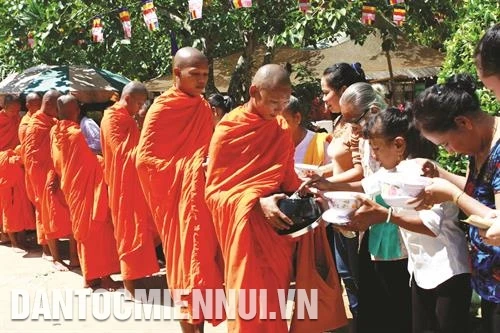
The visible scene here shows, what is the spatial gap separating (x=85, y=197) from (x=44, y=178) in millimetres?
1177

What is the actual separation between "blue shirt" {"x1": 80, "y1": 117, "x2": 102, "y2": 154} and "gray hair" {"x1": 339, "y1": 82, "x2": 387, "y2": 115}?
3.66 meters

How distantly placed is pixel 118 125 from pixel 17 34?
493cm

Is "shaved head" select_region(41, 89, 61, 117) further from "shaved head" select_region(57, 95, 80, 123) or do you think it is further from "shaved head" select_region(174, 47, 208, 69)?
"shaved head" select_region(174, 47, 208, 69)

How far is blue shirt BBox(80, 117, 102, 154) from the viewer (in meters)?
6.48

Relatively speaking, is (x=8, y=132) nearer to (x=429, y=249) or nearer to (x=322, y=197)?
(x=322, y=197)

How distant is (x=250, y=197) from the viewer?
3139 millimetres

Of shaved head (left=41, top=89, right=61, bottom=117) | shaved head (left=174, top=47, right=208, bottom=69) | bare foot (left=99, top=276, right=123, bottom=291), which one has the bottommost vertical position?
bare foot (left=99, top=276, right=123, bottom=291)

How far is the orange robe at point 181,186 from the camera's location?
3.85 metres

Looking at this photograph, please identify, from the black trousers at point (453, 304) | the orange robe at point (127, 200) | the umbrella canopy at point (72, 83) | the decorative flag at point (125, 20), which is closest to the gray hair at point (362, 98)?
the black trousers at point (453, 304)

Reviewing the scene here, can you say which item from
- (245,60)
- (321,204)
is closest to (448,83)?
(321,204)

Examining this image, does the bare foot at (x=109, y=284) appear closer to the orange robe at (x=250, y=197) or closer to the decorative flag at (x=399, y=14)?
the orange robe at (x=250, y=197)

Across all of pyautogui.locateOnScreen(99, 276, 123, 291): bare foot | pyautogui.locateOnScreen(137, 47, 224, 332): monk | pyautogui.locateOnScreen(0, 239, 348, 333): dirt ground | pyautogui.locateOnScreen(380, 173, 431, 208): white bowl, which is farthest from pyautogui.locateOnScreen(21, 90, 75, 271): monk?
pyautogui.locateOnScreen(380, 173, 431, 208): white bowl

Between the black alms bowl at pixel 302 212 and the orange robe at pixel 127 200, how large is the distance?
2405 mm

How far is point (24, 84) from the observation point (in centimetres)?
830
